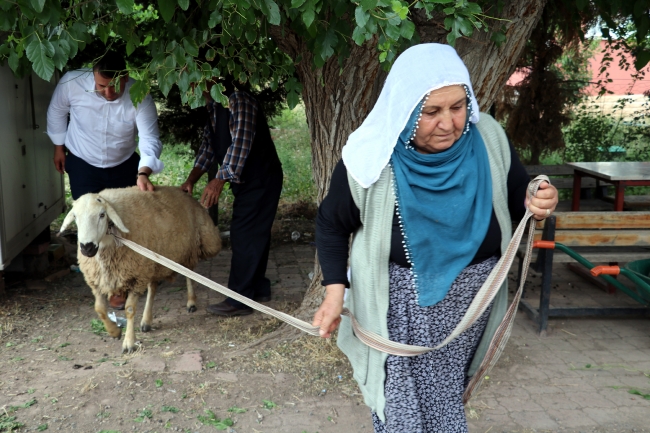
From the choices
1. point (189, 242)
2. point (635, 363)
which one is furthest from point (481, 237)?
point (189, 242)

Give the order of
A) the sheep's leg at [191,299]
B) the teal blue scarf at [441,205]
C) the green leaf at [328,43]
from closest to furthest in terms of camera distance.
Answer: the teal blue scarf at [441,205]
the green leaf at [328,43]
the sheep's leg at [191,299]

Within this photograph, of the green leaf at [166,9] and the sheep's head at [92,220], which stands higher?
the green leaf at [166,9]

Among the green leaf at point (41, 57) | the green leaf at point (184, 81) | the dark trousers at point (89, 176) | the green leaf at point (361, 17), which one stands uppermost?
the green leaf at point (361, 17)

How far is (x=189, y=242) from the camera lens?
5695 mm

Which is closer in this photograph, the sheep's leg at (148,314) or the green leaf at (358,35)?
the green leaf at (358,35)

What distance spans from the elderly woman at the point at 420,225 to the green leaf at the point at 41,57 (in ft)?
5.40

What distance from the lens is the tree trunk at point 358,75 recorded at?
13.7 feet

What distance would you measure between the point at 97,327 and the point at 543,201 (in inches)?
165

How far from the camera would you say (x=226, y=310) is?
5.71 metres

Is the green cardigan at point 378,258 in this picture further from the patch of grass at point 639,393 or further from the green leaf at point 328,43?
the patch of grass at point 639,393

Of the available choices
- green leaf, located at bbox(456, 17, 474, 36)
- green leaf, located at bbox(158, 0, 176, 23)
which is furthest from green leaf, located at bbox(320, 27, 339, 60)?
green leaf, located at bbox(158, 0, 176, 23)

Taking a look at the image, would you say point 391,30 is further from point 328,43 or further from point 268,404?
point 268,404

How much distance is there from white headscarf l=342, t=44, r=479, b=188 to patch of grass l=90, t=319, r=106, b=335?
3.67 meters

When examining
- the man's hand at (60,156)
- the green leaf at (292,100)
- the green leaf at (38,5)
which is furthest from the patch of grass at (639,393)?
the man's hand at (60,156)
